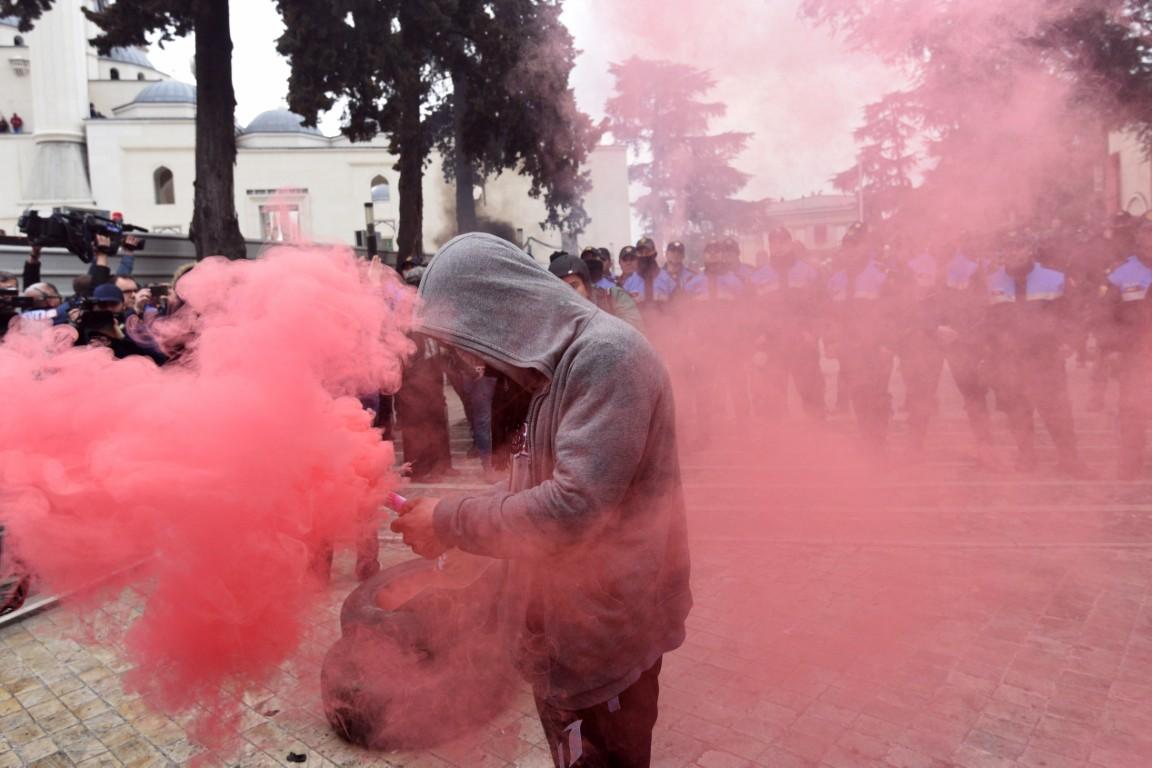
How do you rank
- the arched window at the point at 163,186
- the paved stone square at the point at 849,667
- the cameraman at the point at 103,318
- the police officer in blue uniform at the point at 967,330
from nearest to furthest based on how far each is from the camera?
the paved stone square at the point at 849,667 → the cameraman at the point at 103,318 → the police officer in blue uniform at the point at 967,330 → the arched window at the point at 163,186

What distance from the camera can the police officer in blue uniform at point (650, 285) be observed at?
28.7 ft

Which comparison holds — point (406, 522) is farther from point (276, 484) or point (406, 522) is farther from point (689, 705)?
point (689, 705)

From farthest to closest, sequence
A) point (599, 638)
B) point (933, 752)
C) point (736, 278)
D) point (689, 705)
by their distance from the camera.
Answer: point (736, 278), point (689, 705), point (933, 752), point (599, 638)

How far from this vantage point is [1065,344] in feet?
22.4

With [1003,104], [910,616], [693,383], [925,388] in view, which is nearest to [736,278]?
[693,383]

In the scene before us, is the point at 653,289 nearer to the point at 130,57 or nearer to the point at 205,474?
the point at 205,474

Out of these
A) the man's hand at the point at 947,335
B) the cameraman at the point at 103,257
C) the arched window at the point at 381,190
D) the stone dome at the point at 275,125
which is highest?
the stone dome at the point at 275,125

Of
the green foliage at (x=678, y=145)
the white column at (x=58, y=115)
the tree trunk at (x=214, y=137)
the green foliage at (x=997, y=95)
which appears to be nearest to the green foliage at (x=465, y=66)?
the tree trunk at (x=214, y=137)

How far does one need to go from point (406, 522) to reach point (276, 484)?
1.39 ft

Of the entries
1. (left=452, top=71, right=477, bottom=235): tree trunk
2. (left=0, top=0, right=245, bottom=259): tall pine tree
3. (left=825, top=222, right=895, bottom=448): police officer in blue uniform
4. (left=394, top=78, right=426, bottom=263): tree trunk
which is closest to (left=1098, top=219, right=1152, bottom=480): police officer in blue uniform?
(left=825, top=222, right=895, bottom=448): police officer in blue uniform

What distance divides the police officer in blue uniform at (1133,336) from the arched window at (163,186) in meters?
45.2

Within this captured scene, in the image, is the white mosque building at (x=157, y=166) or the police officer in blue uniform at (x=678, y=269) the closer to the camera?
the police officer in blue uniform at (x=678, y=269)

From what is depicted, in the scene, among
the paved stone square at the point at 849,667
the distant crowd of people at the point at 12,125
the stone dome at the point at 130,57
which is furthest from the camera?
the stone dome at the point at 130,57

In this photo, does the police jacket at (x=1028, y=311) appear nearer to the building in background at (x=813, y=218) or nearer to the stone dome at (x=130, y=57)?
the building in background at (x=813, y=218)
